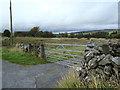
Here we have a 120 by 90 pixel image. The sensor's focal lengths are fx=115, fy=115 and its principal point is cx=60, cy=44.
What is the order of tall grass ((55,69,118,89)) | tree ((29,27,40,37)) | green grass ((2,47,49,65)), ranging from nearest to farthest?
tall grass ((55,69,118,89))
green grass ((2,47,49,65))
tree ((29,27,40,37))

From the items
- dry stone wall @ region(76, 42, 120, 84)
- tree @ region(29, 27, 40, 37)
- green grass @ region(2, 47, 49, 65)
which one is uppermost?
tree @ region(29, 27, 40, 37)

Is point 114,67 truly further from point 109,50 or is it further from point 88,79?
point 88,79

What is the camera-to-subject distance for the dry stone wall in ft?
9.05

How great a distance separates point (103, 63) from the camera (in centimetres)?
294

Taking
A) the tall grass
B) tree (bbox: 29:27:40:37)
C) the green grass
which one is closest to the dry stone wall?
the tall grass

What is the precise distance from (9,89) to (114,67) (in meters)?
3.02

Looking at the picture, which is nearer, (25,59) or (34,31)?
(25,59)

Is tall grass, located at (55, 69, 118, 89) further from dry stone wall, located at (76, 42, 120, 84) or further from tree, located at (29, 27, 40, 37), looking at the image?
tree, located at (29, 27, 40, 37)

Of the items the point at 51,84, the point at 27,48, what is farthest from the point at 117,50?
the point at 27,48

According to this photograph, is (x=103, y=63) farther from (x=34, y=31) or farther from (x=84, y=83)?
Result: (x=34, y=31)

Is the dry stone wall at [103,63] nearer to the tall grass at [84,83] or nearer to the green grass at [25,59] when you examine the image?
the tall grass at [84,83]

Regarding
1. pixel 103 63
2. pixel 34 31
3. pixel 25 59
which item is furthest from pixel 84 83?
pixel 34 31

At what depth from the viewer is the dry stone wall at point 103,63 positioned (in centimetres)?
A: 276

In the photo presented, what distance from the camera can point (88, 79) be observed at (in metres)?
3.03
